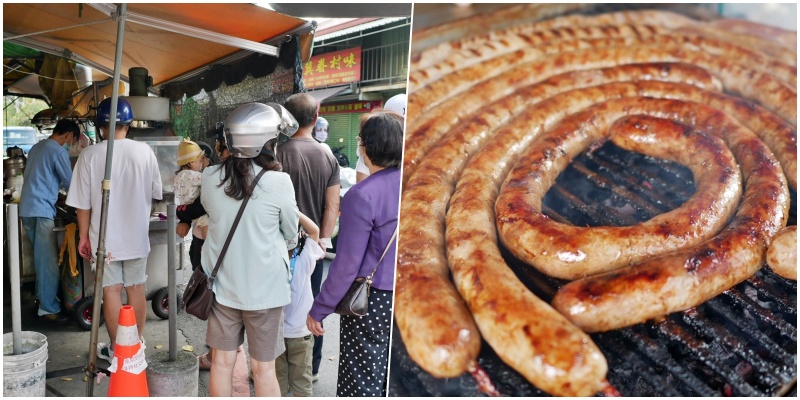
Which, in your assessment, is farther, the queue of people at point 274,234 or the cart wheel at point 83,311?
the cart wheel at point 83,311

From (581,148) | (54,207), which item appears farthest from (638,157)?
(54,207)

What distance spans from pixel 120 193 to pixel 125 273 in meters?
0.53

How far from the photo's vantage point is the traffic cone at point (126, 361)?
9.50 ft

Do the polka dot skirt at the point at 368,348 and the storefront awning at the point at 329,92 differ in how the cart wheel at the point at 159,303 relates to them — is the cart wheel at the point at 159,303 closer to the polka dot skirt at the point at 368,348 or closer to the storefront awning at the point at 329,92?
the polka dot skirt at the point at 368,348

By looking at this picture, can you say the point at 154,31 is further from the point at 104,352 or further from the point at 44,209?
the point at 104,352

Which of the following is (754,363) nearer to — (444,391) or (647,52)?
(444,391)

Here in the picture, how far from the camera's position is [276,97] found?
4.42 m

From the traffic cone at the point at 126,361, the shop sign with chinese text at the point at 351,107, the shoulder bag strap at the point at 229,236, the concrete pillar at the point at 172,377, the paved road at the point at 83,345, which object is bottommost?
the paved road at the point at 83,345

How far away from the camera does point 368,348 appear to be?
264 centimetres

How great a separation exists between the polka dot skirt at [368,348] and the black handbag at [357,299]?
0.13 metres

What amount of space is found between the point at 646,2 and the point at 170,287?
2844 millimetres

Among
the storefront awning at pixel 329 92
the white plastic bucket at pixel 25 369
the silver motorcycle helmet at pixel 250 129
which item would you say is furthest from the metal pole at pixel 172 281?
the storefront awning at pixel 329 92

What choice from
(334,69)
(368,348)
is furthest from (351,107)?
(368,348)

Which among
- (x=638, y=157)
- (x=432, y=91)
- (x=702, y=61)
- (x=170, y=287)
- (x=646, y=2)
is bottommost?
(x=170, y=287)
